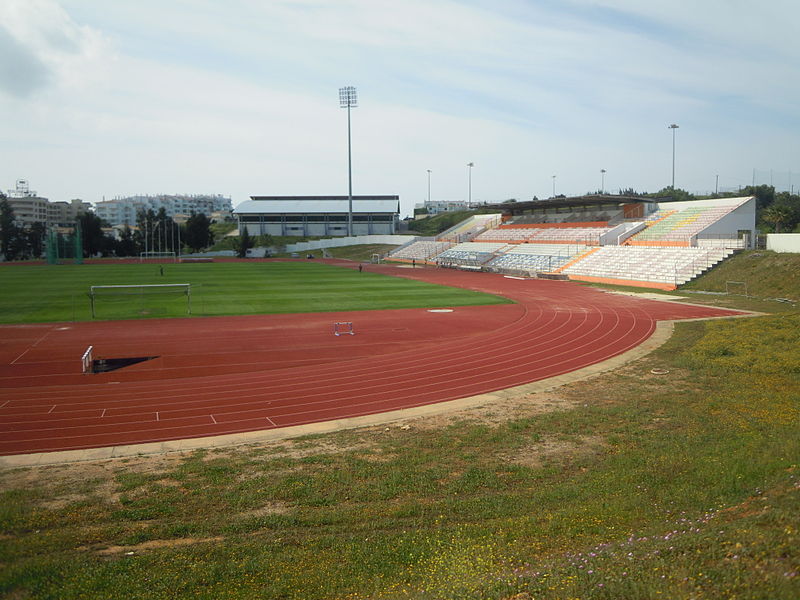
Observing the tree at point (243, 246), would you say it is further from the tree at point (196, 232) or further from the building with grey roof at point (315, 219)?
the building with grey roof at point (315, 219)

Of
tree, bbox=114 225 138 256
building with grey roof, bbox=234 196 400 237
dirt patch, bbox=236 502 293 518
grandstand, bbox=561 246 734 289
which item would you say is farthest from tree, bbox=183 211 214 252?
dirt patch, bbox=236 502 293 518

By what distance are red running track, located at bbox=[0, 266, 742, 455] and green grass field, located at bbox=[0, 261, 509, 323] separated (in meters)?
2.92

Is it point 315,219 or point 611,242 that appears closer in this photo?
point 611,242

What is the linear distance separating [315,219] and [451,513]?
106 metres

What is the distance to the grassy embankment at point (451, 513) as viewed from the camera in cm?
598

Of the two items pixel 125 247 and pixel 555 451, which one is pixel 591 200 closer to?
pixel 555 451

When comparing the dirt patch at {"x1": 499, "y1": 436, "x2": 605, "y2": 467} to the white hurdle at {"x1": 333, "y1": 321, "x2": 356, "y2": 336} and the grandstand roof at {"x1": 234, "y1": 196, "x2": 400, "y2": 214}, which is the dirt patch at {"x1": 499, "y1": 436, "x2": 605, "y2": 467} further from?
the grandstand roof at {"x1": 234, "y1": 196, "x2": 400, "y2": 214}

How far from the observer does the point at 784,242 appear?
37.8m

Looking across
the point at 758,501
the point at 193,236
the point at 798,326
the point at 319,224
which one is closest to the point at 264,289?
the point at 798,326

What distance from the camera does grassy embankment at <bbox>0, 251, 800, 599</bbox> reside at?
5.98 metres

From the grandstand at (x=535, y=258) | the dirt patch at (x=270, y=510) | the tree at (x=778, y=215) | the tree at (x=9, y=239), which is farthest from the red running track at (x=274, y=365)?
the tree at (x=9, y=239)

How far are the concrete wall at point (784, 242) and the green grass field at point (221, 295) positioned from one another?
62.3 feet

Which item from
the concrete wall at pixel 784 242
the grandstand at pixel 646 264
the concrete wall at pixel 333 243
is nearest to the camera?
the concrete wall at pixel 784 242

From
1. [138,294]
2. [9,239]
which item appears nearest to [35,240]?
[9,239]
